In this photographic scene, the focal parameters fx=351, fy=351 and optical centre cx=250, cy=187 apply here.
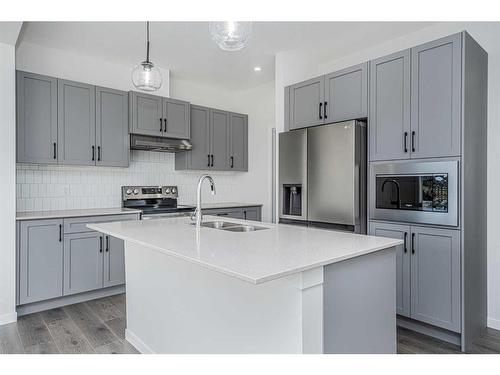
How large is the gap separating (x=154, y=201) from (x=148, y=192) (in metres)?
0.15

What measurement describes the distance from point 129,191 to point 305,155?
2.21 metres

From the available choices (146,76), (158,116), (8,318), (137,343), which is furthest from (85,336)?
(158,116)

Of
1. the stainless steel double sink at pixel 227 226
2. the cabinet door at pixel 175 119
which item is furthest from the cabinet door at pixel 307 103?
the cabinet door at pixel 175 119

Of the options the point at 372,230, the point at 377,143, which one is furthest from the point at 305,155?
the point at 372,230

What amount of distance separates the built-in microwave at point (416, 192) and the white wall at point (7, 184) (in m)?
3.06

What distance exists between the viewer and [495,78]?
2.80m

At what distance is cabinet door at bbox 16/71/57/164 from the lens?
10.7 ft

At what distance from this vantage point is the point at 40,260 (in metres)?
3.19

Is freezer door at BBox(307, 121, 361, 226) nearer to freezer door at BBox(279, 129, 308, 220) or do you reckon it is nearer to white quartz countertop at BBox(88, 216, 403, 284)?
freezer door at BBox(279, 129, 308, 220)

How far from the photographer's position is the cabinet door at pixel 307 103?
3355 mm

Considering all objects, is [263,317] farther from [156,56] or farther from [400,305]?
[156,56]

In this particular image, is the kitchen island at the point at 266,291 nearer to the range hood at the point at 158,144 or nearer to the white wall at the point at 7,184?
the white wall at the point at 7,184

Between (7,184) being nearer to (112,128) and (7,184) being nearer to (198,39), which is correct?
(112,128)

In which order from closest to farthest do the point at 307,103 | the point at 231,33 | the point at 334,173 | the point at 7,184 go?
the point at 231,33 < the point at 7,184 < the point at 334,173 < the point at 307,103
